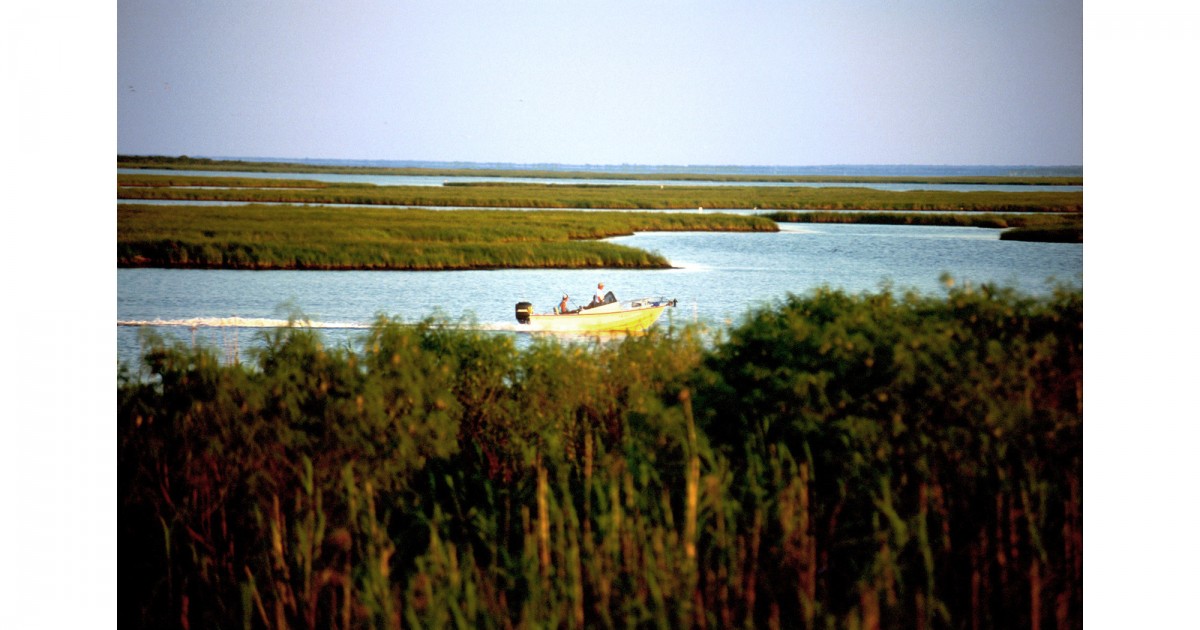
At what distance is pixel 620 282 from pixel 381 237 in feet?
9.36

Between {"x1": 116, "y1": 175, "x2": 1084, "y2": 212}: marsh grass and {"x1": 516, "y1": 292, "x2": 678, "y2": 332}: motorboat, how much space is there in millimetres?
3072

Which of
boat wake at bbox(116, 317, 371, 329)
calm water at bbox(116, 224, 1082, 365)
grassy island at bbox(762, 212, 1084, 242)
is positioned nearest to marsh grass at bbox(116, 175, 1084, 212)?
grassy island at bbox(762, 212, 1084, 242)

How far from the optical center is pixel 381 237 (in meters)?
12.2

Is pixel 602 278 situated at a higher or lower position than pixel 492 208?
lower

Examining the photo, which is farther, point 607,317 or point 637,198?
point 637,198

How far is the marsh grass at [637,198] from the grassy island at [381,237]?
36 cm

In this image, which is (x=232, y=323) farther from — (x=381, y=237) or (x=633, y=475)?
(x=633, y=475)

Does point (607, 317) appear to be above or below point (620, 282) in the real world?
below

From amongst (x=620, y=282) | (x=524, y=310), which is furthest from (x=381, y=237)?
(x=620, y=282)

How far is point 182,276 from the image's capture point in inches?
294

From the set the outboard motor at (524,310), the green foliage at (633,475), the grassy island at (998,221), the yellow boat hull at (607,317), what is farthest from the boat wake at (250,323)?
the grassy island at (998,221)
